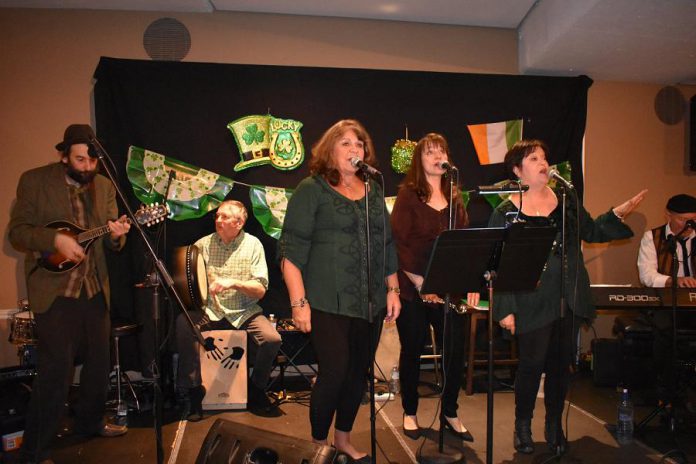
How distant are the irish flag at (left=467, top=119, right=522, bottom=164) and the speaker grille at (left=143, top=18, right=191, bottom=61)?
285cm

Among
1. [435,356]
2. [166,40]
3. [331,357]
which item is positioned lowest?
[435,356]

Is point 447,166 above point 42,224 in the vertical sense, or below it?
above

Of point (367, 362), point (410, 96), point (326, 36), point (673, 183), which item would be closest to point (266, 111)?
point (326, 36)

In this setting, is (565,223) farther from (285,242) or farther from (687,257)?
(687,257)

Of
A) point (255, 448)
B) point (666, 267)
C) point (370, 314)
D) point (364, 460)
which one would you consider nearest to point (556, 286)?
point (370, 314)

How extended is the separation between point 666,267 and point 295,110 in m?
3.59

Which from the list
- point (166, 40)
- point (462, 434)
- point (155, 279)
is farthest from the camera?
point (166, 40)

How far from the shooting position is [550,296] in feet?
10.0

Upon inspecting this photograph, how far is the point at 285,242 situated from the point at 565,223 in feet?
5.14

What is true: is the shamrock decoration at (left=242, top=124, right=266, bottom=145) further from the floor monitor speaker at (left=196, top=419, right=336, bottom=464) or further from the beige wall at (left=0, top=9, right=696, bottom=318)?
the floor monitor speaker at (left=196, top=419, right=336, bottom=464)

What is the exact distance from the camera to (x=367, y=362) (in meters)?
2.75

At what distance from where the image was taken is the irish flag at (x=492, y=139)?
522 centimetres

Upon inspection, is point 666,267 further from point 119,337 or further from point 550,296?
point 119,337

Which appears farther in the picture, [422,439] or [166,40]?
[166,40]
